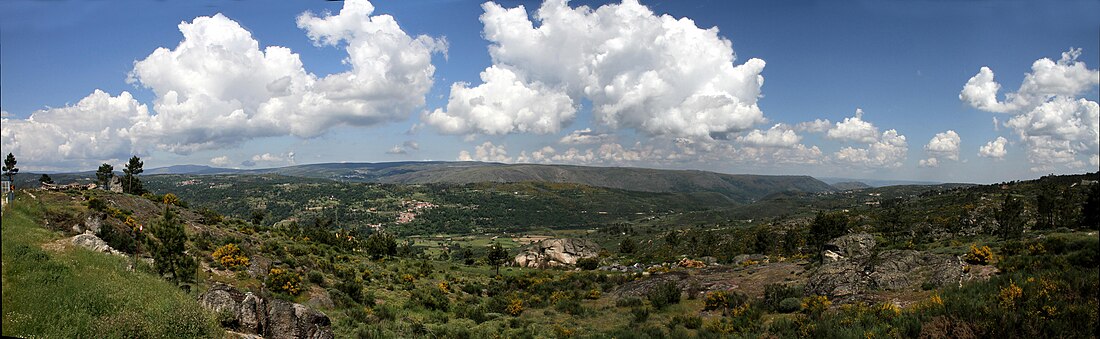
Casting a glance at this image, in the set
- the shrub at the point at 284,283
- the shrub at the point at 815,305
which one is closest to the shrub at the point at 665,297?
the shrub at the point at 815,305

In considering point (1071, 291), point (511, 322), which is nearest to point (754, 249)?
point (511, 322)

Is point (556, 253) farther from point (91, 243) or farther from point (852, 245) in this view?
point (91, 243)

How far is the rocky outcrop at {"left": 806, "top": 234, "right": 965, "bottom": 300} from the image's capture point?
58.3 ft

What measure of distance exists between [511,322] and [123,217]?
90.8ft

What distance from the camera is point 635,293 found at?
92.6 ft

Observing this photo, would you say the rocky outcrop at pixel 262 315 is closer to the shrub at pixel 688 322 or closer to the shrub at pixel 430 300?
the shrub at pixel 430 300

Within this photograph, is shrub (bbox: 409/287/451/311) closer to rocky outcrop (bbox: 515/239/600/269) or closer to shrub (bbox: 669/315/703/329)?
shrub (bbox: 669/315/703/329)

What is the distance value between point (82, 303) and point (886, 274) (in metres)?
27.1

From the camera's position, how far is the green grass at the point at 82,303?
8477 mm

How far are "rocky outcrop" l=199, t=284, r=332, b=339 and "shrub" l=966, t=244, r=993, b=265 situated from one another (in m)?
26.4

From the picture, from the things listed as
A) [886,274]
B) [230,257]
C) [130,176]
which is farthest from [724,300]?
[130,176]

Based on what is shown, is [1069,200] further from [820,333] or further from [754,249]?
[820,333]

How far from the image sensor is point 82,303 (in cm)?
993

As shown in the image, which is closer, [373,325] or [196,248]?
[373,325]
